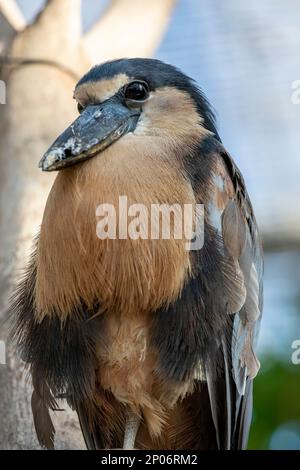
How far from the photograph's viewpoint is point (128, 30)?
10.8 ft

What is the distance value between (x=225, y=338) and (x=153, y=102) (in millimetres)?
644

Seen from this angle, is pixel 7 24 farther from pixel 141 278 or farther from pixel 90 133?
pixel 141 278

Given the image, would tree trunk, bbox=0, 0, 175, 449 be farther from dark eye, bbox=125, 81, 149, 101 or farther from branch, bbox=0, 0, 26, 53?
dark eye, bbox=125, 81, 149, 101

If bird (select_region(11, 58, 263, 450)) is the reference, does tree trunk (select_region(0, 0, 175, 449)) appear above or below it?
above

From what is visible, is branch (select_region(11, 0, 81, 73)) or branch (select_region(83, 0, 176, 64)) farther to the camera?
branch (select_region(83, 0, 176, 64))

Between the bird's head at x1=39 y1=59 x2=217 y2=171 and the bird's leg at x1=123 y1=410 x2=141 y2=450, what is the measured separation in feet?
2.33

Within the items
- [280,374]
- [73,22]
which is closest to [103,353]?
[73,22]

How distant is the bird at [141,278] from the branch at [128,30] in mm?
915

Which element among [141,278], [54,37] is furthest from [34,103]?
[141,278]

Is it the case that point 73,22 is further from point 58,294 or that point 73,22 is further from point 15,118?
point 58,294

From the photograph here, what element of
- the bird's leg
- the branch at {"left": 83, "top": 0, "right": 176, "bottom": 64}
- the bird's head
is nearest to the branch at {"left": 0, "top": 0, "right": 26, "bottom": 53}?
the branch at {"left": 83, "top": 0, "right": 176, "bottom": 64}

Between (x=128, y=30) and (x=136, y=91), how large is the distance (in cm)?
114

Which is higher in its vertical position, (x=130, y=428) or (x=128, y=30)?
(x=128, y=30)

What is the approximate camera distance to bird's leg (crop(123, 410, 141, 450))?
232cm
